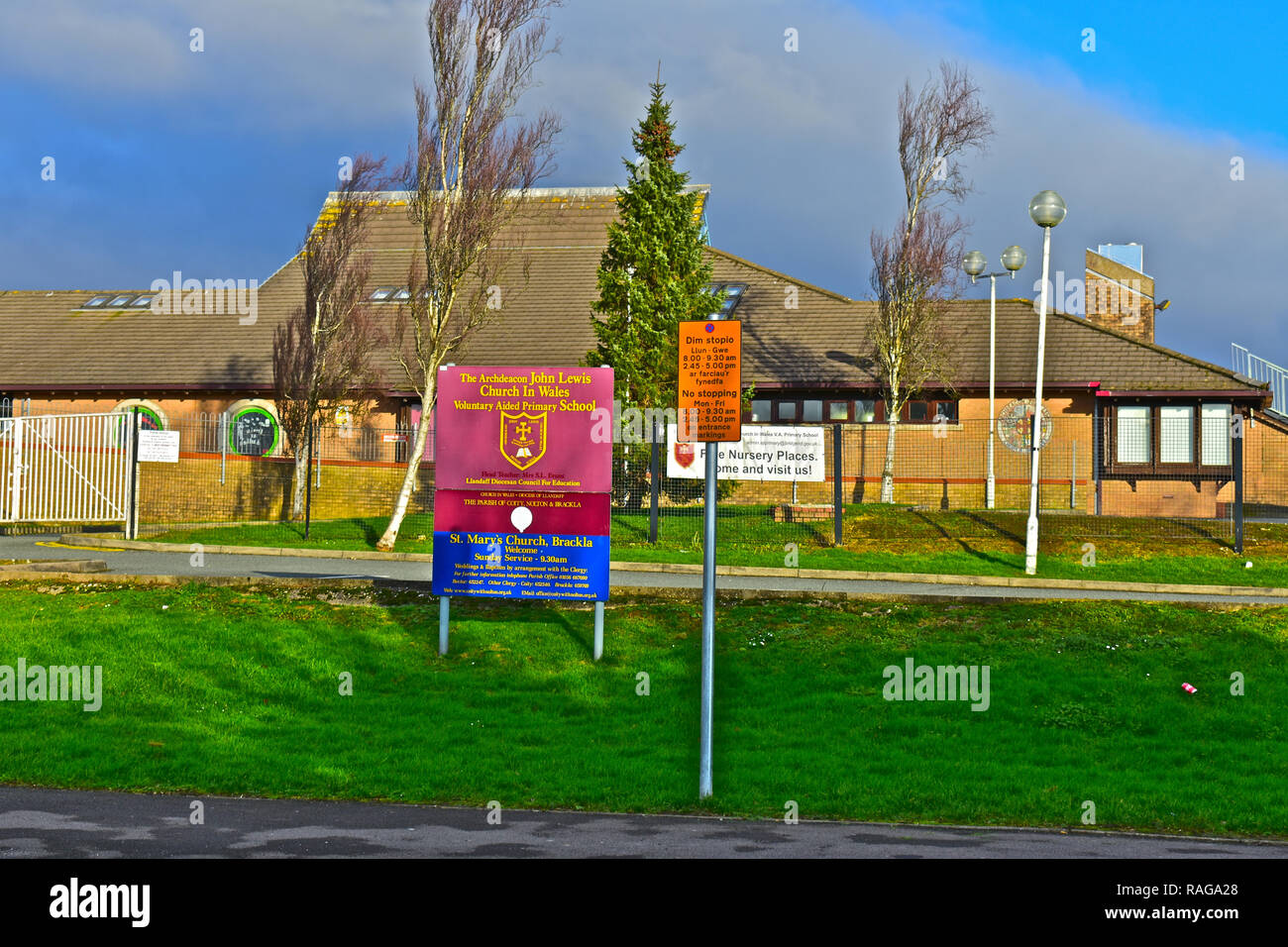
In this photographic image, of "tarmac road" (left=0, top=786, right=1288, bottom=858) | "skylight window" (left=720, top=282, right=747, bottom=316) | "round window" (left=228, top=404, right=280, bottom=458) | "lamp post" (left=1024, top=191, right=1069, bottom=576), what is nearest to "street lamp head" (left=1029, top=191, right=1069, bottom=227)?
"lamp post" (left=1024, top=191, right=1069, bottom=576)

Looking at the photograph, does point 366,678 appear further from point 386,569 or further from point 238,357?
point 238,357

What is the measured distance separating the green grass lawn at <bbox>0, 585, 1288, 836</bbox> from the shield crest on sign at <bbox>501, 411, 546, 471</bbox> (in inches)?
83.9

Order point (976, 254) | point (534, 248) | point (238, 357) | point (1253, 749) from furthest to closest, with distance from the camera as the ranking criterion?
point (534, 248)
point (238, 357)
point (976, 254)
point (1253, 749)

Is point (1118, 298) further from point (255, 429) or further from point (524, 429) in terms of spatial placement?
point (524, 429)

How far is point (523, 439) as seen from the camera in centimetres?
1399

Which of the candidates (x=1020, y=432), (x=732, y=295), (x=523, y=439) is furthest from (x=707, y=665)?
(x=732, y=295)

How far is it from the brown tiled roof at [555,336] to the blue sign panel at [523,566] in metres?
18.8

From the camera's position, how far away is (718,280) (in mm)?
40719

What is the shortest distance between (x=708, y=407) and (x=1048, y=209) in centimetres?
1267

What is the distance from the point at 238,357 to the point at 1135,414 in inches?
1051

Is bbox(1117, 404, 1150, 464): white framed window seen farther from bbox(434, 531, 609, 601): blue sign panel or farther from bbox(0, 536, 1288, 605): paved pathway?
bbox(434, 531, 609, 601): blue sign panel

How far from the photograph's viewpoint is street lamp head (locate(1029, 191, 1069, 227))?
19875 millimetres

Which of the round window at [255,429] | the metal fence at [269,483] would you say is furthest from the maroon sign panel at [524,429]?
the round window at [255,429]

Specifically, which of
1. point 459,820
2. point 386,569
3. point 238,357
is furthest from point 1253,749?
point 238,357
